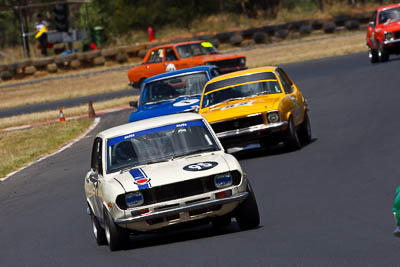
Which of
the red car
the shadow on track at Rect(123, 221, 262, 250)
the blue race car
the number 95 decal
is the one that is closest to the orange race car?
the red car

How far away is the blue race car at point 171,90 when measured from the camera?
1788 cm

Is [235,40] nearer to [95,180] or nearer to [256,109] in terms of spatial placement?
[256,109]

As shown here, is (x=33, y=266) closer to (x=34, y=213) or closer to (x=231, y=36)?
(x=34, y=213)

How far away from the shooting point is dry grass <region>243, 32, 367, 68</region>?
124 feet

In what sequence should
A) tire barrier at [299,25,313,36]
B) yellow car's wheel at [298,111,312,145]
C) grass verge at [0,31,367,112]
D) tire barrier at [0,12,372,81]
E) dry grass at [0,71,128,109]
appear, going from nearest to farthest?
yellow car's wheel at [298,111,312,145] < grass verge at [0,31,367,112] < dry grass at [0,71,128,109] < tire barrier at [0,12,372,81] < tire barrier at [299,25,313,36]

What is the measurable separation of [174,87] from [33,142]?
598cm

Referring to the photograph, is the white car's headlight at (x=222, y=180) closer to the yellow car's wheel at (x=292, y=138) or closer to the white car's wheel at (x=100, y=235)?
the white car's wheel at (x=100, y=235)

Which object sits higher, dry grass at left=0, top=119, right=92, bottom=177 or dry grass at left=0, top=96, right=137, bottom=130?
dry grass at left=0, top=119, right=92, bottom=177

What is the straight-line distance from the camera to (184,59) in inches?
1240

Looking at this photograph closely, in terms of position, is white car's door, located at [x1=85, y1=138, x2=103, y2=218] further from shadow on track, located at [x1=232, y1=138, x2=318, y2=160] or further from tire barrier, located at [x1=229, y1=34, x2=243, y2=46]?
tire barrier, located at [x1=229, y1=34, x2=243, y2=46]

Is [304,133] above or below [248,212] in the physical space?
below

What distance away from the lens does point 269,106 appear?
14906 mm

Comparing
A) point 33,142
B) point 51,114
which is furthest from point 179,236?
point 51,114

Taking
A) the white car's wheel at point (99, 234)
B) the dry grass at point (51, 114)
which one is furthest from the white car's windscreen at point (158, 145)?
the dry grass at point (51, 114)
